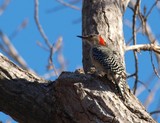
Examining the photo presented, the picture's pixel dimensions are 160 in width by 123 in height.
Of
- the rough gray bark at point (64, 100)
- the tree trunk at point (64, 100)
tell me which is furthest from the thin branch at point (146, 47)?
the rough gray bark at point (64, 100)

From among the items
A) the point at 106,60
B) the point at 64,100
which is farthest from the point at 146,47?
the point at 64,100

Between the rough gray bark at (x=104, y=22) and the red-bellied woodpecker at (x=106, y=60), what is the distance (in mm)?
80

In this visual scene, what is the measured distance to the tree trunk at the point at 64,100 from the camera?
3990 millimetres

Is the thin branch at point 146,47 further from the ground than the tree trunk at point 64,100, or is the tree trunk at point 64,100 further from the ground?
the thin branch at point 146,47

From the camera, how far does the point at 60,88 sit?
4.16 metres

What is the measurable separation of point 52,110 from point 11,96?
1.40ft

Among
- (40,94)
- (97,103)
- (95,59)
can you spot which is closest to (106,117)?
(97,103)

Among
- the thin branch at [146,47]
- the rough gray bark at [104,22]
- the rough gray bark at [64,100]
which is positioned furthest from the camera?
the thin branch at [146,47]

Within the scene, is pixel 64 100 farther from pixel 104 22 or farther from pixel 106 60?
pixel 106 60

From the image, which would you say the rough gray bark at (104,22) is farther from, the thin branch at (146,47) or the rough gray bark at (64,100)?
the rough gray bark at (64,100)

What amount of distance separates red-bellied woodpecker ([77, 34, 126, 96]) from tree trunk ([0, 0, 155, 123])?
0.32 meters

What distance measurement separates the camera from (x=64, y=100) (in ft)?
13.6

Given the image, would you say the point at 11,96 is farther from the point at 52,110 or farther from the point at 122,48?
the point at 122,48

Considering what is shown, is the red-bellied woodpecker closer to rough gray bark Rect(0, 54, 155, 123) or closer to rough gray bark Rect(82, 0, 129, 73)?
rough gray bark Rect(82, 0, 129, 73)
